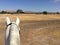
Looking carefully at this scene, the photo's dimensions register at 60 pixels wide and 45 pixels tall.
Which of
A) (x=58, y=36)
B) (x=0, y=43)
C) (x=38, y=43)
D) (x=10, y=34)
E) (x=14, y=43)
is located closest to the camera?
(x=14, y=43)

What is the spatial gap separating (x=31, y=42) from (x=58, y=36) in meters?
3.06

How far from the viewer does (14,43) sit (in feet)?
5.32

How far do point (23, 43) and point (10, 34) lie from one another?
9145 mm

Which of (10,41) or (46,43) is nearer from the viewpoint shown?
(10,41)

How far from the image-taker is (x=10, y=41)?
1.66 meters

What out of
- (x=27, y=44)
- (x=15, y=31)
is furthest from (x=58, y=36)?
(x=15, y=31)

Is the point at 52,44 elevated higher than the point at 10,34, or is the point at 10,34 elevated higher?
the point at 10,34

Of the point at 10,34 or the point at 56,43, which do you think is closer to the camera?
the point at 10,34

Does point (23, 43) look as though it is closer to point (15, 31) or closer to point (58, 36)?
point (58, 36)

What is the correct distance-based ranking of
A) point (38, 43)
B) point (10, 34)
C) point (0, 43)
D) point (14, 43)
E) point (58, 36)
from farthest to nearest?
1. point (58, 36)
2. point (38, 43)
3. point (0, 43)
4. point (10, 34)
5. point (14, 43)

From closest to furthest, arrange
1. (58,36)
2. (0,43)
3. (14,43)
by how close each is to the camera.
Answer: (14,43) → (0,43) → (58,36)

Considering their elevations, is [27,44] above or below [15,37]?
below

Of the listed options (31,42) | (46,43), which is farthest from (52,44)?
(31,42)

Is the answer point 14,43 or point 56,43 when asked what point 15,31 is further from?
point 56,43
